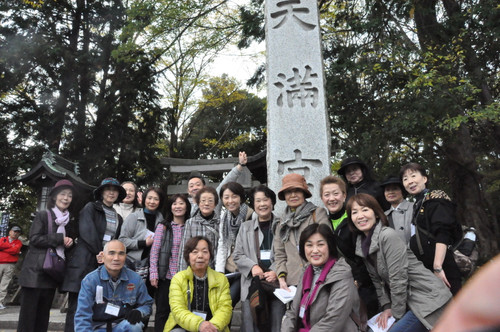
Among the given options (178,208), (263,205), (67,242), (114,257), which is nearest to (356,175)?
(263,205)

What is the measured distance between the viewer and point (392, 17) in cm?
768

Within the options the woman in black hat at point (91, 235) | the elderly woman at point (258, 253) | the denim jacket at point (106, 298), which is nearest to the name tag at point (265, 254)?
the elderly woman at point (258, 253)

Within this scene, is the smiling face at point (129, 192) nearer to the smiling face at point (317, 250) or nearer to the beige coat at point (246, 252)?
the beige coat at point (246, 252)

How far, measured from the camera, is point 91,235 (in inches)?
154

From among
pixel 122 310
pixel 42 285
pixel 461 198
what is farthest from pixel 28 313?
pixel 461 198

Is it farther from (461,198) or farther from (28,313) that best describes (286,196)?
(461,198)

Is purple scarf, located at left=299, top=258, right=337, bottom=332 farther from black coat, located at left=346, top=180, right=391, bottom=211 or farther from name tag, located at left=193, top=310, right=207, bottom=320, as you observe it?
black coat, located at left=346, top=180, right=391, bottom=211

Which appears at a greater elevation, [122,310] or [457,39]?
[457,39]

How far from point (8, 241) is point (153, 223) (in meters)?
4.74

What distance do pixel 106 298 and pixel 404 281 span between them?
2448mm

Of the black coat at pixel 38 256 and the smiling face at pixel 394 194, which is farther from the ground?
the smiling face at pixel 394 194

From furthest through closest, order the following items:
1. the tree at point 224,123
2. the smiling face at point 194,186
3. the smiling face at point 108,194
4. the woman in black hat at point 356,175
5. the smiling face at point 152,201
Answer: the tree at point 224,123
the smiling face at point 194,186
the smiling face at point 152,201
the smiling face at point 108,194
the woman in black hat at point 356,175

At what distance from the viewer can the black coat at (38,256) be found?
3762mm

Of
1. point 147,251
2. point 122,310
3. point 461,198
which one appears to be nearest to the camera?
point 122,310
